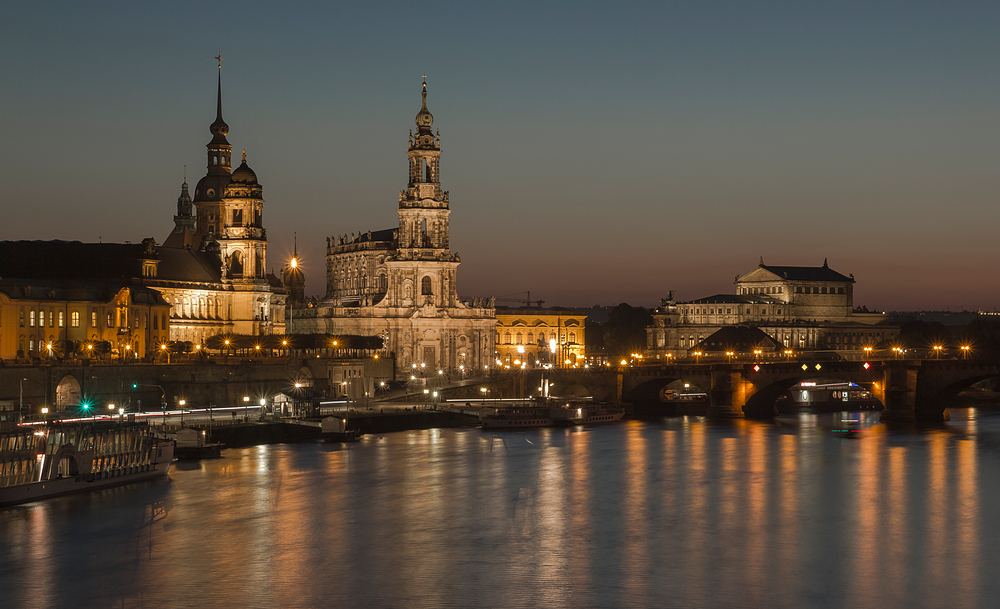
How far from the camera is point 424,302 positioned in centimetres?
14688

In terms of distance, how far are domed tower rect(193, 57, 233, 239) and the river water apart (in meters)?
78.5

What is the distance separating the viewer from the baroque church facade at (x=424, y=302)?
481 feet

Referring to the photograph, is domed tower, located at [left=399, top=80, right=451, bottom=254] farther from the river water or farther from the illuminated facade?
the river water

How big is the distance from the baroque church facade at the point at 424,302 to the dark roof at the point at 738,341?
5311cm

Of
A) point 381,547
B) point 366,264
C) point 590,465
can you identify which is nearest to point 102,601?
point 381,547

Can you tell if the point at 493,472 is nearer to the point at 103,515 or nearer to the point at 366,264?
the point at 103,515

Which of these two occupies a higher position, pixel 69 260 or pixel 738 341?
pixel 69 260

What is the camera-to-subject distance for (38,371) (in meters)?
93.8

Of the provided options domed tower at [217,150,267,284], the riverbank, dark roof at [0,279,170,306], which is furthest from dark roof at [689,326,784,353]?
dark roof at [0,279,170,306]

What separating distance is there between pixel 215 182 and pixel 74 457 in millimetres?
97496

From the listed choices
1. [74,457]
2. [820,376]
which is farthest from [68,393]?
[820,376]

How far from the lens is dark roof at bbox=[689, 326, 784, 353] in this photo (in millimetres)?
189250

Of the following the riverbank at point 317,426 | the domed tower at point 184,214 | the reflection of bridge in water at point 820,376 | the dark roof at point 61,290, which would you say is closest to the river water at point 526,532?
the riverbank at point 317,426

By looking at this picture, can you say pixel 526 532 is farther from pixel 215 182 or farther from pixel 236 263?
pixel 215 182
